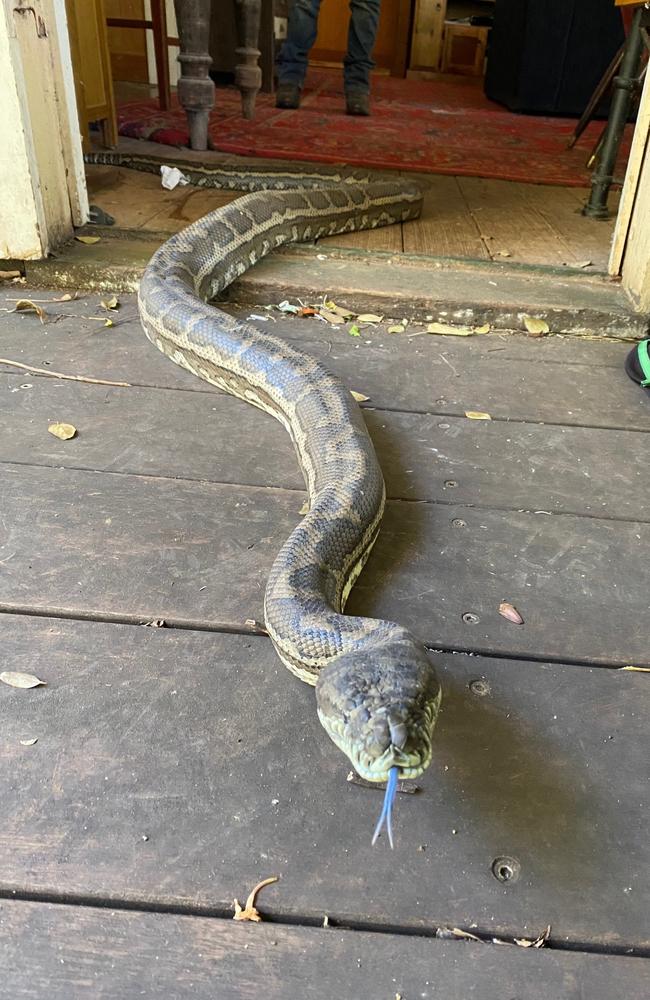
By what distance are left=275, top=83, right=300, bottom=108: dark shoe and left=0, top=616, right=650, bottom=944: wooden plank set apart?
24.4ft

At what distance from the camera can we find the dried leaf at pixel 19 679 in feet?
4.75

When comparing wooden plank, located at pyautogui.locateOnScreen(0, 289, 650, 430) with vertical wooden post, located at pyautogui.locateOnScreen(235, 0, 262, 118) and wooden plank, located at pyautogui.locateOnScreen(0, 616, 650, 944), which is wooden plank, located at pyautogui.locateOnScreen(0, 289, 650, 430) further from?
vertical wooden post, located at pyautogui.locateOnScreen(235, 0, 262, 118)

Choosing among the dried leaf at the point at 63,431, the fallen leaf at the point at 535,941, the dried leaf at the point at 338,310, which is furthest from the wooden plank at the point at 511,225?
the fallen leaf at the point at 535,941

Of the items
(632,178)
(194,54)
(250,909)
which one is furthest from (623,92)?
(250,909)

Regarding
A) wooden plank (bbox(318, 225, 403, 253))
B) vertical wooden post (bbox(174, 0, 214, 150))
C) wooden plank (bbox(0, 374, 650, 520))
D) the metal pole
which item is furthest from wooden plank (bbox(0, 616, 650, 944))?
vertical wooden post (bbox(174, 0, 214, 150))

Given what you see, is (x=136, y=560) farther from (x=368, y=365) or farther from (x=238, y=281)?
(x=238, y=281)

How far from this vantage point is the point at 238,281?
3.29m

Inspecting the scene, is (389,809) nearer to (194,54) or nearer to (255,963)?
(255,963)

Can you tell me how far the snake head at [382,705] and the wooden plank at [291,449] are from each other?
2.72ft

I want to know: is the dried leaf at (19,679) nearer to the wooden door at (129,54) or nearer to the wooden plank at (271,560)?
the wooden plank at (271,560)

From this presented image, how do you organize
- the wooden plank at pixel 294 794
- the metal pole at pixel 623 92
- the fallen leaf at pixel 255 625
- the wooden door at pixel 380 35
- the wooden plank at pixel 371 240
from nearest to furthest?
the wooden plank at pixel 294 794 < the fallen leaf at pixel 255 625 < the metal pole at pixel 623 92 < the wooden plank at pixel 371 240 < the wooden door at pixel 380 35

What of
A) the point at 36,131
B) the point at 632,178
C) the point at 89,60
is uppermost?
the point at 89,60

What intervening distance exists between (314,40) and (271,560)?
6813 mm

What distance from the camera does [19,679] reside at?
146cm
